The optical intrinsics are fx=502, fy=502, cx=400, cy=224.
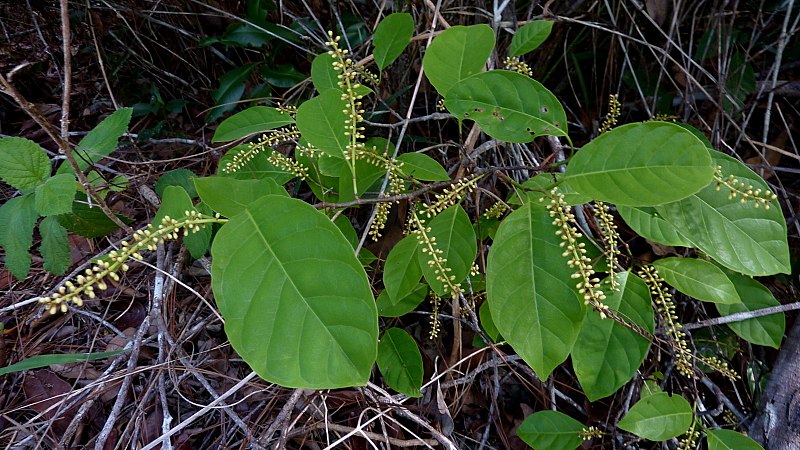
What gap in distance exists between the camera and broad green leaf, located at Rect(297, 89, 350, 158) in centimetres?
123

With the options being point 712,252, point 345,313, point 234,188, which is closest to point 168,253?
point 234,188

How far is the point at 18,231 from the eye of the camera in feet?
4.67

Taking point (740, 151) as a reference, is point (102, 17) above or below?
above

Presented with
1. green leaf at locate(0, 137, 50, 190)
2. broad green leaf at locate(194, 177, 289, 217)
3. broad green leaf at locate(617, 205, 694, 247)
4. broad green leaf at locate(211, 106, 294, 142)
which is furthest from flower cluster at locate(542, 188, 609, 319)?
green leaf at locate(0, 137, 50, 190)

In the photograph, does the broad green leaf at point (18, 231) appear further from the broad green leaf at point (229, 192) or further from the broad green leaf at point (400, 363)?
the broad green leaf at point (400, 363)

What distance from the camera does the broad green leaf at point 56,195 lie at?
1264 mm

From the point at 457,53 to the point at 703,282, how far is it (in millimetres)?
902

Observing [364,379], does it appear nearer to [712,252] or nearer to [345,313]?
[345,313]

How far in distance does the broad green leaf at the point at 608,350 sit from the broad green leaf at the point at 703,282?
15 centimetres

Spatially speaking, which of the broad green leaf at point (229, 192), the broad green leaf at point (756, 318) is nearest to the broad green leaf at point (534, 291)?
the broad green leaf at point (229, 192)

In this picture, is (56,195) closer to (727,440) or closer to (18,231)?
(18,231)

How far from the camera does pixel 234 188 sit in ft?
3.75

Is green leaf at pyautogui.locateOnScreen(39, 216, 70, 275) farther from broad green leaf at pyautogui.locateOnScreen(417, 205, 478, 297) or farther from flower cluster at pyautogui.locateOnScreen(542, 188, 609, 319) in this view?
flower cluster at pyautogui.locateOnScreen(542, 188, 609, 319)

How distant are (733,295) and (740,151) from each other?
1.11 meters
